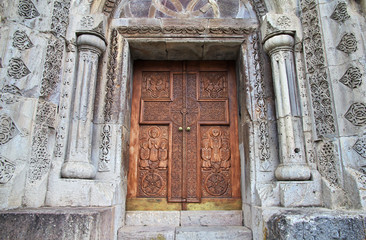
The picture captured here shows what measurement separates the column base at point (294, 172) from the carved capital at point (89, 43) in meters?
2.59

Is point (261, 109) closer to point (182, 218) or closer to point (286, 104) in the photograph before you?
point (286, 104)

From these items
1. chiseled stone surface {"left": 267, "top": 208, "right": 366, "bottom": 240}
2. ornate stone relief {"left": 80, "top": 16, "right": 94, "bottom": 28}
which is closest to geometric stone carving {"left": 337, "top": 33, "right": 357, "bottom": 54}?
chiseled stone surface {"left": 267, "top": 208, "right": 366, "bottom": 240}

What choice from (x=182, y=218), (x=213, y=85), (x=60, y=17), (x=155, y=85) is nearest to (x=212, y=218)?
(x=182, y=218)

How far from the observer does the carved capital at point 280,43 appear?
11.4ft

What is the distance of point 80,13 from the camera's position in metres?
3.64

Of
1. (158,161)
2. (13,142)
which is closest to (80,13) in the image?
(13,142)

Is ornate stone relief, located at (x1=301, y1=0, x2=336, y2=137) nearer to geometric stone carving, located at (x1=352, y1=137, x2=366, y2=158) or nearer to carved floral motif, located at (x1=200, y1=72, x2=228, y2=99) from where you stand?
geometric stone carving, located at (x1=352, y1=137, x2=366, y2=158)

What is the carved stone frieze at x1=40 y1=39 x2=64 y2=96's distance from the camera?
3149 mm

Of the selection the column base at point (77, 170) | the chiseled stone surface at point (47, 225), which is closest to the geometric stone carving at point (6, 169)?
the chiseled stone surface at point (47, 225)

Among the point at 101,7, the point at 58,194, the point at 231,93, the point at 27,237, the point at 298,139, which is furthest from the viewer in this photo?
the point at 231,93

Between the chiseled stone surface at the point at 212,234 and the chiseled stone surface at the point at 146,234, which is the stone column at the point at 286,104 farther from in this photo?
the chiseled stone surface at the point at 146,234

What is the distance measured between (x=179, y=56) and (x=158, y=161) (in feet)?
4.97

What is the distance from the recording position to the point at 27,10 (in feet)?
10.5

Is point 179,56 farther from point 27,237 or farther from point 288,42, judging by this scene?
point 27,237
